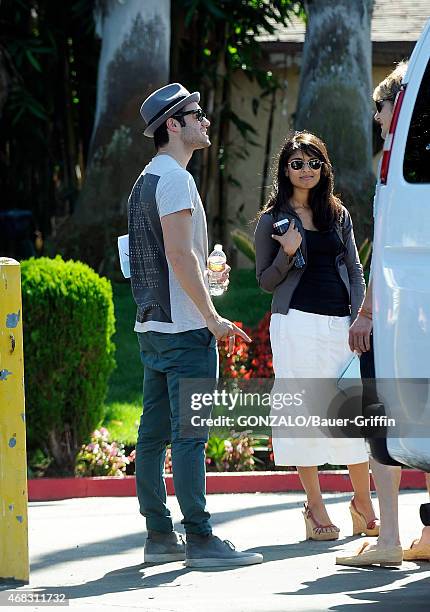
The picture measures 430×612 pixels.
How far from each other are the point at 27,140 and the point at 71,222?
4187mm

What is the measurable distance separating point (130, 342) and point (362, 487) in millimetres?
5646

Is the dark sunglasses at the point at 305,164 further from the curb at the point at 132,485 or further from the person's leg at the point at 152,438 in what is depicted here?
the curb at the point at 132,485

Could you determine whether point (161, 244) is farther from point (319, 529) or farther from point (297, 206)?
point (319, 529)

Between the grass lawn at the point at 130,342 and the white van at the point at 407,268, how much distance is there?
471cm

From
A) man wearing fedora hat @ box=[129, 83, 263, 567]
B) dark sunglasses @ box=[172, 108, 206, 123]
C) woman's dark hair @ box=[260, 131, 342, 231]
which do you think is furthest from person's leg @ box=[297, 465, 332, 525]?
dark sunglasses @ box=[172, 108, 206, 123]

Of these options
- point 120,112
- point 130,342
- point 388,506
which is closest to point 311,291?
point 388,506

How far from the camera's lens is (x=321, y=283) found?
6.64 metres

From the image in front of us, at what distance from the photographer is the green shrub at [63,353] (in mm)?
8797

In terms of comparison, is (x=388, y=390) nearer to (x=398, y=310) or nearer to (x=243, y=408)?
(x=398, y=310)

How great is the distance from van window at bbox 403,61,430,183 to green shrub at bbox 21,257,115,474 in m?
4.19

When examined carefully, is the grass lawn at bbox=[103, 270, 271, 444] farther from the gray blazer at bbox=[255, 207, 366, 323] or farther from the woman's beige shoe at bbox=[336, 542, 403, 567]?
the woman's beige shoe at bbox=[336, 542, 403, 567]

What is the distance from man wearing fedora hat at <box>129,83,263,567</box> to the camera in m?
6.04

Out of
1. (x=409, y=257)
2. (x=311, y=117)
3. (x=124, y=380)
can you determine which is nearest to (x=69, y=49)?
(x=311, y=117)

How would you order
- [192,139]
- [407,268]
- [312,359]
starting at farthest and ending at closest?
1. [312,359]
2. [192,139]
3. [407,268]
